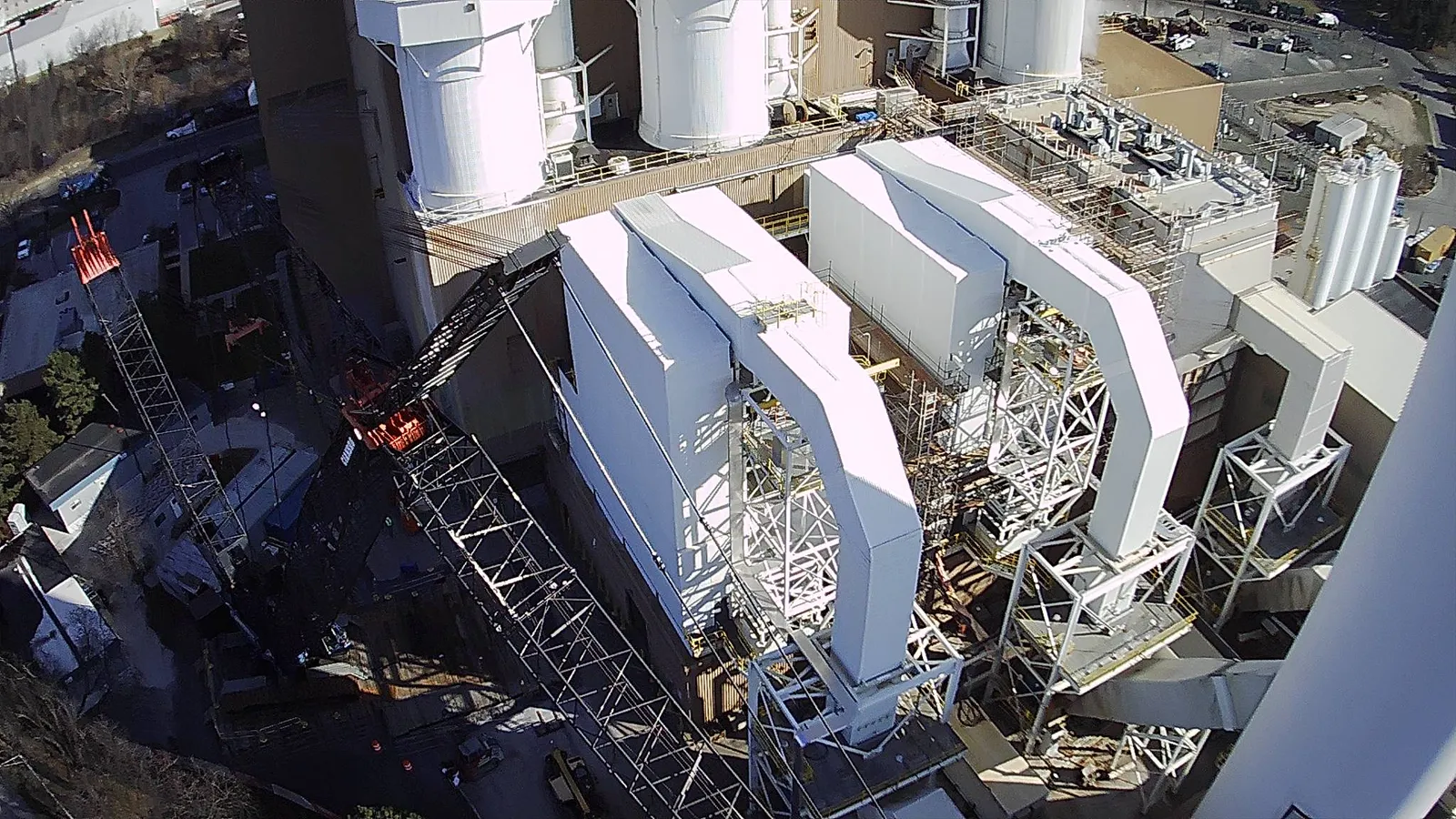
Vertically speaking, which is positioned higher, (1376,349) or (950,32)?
(950,32)

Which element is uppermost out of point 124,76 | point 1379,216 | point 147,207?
point 1379,216

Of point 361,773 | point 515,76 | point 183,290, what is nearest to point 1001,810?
point 361,773

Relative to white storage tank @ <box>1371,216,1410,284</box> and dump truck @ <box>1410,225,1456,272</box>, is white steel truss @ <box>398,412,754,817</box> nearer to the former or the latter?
white storage tank @ <box>1371,216,1410,284</box>

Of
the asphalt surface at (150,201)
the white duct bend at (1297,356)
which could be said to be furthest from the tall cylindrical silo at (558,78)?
the asphalt surface at (150,201)

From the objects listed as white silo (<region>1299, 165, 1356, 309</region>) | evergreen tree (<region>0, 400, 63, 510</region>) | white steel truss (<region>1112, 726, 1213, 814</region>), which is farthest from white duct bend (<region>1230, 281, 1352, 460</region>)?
evergreen tree (<region>0, 400, 63, 510</region>)

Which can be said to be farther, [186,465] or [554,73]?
[186,465]

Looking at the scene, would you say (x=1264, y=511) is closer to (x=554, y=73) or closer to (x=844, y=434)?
(x=844, y=434)

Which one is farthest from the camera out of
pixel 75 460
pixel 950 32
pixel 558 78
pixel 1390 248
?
pixel 950 32

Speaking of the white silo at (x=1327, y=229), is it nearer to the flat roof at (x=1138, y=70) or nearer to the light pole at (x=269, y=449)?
the flat roof at (x=1138, y=70)

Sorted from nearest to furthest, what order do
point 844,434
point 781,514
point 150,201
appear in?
point 844,434 → point 781,514 → point 150,201

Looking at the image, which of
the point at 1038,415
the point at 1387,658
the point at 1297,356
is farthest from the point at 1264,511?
the point at 1387,658
